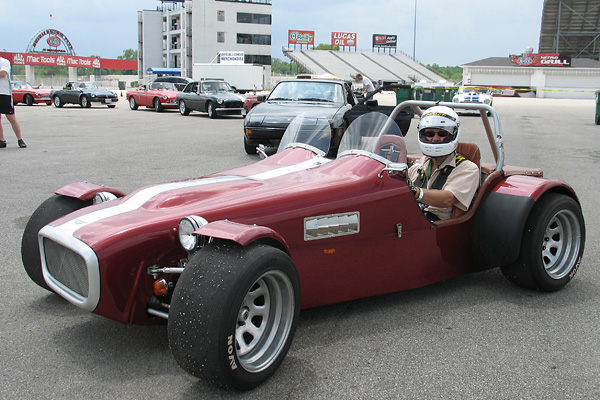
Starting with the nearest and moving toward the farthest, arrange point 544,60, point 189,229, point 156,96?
1. point 189,229
2. point 156,96
3. point 544,60

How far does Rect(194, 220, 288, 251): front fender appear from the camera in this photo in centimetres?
265

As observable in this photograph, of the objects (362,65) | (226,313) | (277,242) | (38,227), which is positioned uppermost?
(362,65)

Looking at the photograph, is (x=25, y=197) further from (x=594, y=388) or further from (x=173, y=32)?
(x=173, y=32)

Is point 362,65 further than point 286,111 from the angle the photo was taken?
Yes

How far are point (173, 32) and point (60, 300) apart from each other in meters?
94.0

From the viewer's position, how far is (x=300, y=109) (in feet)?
37.8

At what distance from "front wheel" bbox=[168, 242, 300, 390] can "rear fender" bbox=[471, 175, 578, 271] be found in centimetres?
188

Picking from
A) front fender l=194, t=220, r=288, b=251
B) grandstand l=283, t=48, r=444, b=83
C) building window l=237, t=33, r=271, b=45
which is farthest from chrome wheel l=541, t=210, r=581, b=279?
building window l=237, t=33, r=271, b=45

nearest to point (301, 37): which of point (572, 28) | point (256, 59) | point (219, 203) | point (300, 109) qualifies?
point (256, 59)

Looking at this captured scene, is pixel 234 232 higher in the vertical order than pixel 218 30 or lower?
lower

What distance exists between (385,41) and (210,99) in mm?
91520

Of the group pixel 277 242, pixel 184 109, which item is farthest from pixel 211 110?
pixel 277 242

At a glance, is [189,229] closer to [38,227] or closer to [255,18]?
[38,227]

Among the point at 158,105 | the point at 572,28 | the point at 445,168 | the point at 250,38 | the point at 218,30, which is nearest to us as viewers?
the point at 445,168
